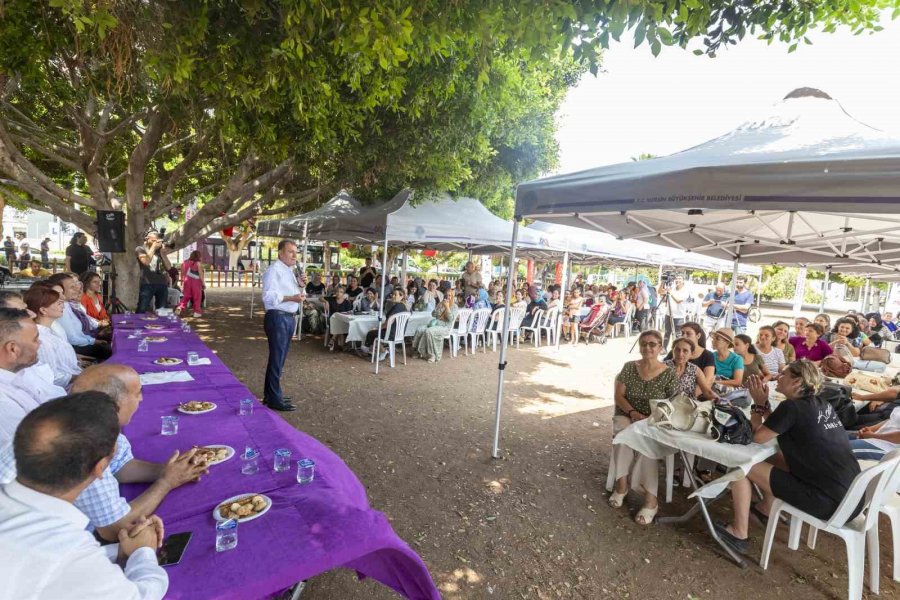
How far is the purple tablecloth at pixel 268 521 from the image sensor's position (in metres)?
1.43

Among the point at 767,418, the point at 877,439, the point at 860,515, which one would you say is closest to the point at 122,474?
the point at 767,418

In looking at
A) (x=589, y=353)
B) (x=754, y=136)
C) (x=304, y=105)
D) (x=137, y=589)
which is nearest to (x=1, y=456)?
(x=137, y=589)

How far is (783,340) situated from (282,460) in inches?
240

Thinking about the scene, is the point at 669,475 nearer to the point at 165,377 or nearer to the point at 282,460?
the point at 282,460

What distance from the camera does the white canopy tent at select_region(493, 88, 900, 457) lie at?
2.60 metres

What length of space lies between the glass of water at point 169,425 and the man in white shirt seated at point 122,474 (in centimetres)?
40

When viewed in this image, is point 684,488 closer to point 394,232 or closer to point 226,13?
point 394,232

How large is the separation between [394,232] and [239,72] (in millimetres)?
3511

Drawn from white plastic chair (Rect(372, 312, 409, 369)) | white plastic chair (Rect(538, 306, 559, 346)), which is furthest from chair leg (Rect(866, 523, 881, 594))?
white plastic chair (Rect(538, 306, 559, 346))

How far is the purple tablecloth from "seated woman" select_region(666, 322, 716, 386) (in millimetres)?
3552

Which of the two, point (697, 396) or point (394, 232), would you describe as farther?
point (394, 232)

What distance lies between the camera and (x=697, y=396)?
4.23m

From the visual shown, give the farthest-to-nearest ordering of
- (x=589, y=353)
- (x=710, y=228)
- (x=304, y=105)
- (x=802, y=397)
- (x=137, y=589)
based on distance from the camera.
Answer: (x=589, y=353) < (x=710, y=228) < (x=304, y=105) < (x=802, y=397) < (x=137, y=589)

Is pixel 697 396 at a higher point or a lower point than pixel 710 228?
lower
